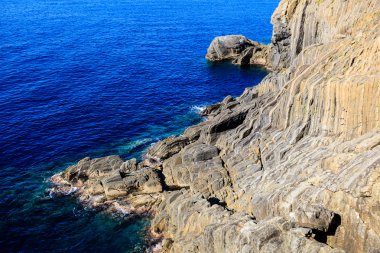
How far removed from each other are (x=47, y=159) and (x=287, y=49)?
67.4m

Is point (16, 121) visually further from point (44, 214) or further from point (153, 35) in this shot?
point (153, 35)

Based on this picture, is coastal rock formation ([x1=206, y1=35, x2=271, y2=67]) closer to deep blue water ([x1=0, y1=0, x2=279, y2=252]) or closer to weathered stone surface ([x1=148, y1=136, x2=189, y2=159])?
deep blue water ([x1=0, y1=0, x2=279, y2=252])

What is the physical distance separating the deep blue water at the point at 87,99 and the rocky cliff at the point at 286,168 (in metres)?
5.87

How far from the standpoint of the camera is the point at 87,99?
9525 cm

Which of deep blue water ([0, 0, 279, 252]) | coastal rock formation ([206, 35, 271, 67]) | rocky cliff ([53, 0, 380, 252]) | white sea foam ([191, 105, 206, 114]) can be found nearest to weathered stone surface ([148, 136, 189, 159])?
rocky cliff ([53, 0, 380, 252])

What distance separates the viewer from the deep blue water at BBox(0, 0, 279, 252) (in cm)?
5300

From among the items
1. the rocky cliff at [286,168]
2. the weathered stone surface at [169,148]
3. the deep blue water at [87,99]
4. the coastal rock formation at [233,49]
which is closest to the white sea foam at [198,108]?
the deep blue water at [87,99]

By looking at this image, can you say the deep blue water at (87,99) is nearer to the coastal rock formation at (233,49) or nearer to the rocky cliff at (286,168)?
the coastal rock formation at (233,49)

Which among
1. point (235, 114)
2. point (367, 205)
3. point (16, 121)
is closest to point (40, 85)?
point (16, 121)

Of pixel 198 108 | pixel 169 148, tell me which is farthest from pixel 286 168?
pixel 198 108

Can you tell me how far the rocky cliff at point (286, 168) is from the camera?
3042 centimetres

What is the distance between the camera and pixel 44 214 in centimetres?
5553

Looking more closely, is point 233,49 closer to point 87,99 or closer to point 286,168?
point 87,99

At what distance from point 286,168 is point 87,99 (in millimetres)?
65345
